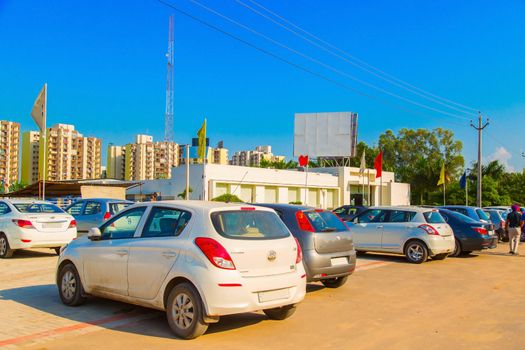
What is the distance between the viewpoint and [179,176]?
48.0 metres

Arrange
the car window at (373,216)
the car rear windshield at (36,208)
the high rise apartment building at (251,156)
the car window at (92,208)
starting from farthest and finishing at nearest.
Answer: the high rise apartment building at (251,156), the car window at (92,208), the car window at (373,216), the car rear windshield at (36,208)

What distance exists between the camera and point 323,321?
294 inches

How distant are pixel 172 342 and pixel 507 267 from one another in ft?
38.2

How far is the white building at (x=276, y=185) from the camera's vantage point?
46688mm

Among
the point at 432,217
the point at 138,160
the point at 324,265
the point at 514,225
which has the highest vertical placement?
the point at 138,160

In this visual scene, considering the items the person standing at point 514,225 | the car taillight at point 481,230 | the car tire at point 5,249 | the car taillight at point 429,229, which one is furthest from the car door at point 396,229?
the car tire at point 5,249

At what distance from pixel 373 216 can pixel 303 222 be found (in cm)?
652

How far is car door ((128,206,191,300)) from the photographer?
6566mm

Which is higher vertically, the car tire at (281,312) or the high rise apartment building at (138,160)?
the high rise apartment building at (138,160)

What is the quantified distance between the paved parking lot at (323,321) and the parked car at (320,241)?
50cm

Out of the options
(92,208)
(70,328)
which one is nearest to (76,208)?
(92,208)

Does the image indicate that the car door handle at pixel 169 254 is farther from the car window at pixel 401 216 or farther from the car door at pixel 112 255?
the car window at pixel 401 216

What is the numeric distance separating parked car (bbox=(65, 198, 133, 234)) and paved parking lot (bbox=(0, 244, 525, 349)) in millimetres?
4336

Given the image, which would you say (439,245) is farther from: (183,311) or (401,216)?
(183,311)
